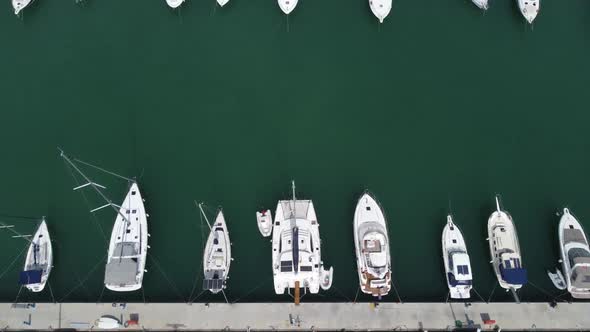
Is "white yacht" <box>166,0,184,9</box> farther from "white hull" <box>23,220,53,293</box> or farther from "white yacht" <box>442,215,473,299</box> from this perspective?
"white yacht" <box>442,215,473,299</box>

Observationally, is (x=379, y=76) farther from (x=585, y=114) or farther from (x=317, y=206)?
(x=585, y=114)

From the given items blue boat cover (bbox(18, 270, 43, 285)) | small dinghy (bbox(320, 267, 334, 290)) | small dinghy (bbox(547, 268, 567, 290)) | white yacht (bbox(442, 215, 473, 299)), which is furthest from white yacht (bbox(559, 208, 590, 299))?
blue boat cover (bbox(18, 270, 43, 285))

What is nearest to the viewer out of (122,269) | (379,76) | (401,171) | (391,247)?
(122,269)

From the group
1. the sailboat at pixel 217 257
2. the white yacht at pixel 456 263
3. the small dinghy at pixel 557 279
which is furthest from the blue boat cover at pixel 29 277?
the small dinghy at pixel 557 279

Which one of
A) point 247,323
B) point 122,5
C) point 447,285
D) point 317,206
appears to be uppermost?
point 122,5

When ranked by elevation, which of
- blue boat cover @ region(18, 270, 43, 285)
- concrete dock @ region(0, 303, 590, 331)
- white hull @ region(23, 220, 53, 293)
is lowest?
concrete dock @ region(0, 303, 590, 331)

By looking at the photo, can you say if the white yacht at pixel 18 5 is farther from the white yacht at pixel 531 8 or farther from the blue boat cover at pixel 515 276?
the blue boat cover at pixel 515 276

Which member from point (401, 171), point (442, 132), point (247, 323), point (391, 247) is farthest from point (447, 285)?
point (247, 323)
